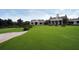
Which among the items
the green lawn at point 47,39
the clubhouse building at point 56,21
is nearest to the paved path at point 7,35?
the green lawn at point 47,39

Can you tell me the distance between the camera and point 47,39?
752 centimetres

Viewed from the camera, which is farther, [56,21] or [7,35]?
[56,21]

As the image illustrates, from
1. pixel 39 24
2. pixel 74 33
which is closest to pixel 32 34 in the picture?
pixel 39 24

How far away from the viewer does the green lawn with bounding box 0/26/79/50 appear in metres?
7.15

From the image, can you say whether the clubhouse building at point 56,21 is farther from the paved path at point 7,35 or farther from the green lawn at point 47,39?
the paved path at point 7,35

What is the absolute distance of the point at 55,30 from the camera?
7.96 meters

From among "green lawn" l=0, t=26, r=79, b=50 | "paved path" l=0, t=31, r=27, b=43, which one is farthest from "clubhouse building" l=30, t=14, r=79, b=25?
"paved path" l=0, t=31, r=27, b=43

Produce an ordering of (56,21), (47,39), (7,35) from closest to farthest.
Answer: (47,39), (7,35), (56,21)

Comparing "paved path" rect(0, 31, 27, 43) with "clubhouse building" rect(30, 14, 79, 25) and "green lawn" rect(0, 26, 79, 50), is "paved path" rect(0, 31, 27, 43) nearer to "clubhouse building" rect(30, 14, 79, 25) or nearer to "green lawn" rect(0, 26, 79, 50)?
"green lawn" rect(0, 26, 79, 50)

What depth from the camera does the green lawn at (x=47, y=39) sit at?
715cm

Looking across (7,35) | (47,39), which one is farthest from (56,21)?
(7,35)

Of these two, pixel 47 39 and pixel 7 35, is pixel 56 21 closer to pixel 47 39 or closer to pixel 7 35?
pixel 47 39

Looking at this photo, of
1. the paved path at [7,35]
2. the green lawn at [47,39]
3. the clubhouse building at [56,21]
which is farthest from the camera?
the clubhouse building at [56,21]
